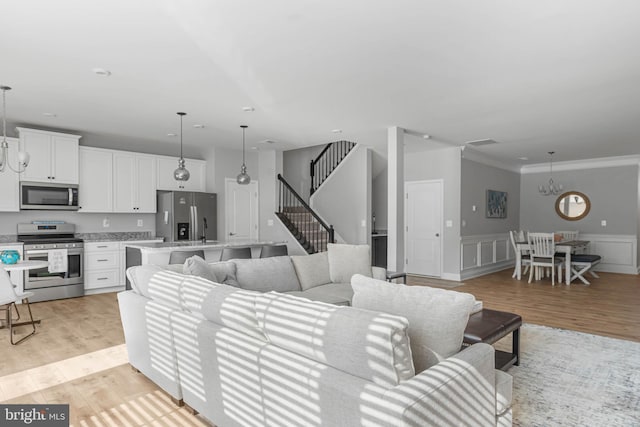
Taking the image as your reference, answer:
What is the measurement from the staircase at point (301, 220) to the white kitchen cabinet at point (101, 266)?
3.16m

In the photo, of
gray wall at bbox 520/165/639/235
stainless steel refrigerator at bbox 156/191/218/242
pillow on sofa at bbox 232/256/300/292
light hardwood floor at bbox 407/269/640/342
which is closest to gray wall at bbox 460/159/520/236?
gray wall at bbox 520/165/639/235

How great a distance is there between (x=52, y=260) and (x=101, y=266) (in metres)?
0.72

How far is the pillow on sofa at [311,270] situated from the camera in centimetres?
421

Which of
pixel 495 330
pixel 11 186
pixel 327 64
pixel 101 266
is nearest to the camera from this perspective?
pixel 495 330

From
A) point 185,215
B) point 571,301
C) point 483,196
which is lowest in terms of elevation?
point 571,301

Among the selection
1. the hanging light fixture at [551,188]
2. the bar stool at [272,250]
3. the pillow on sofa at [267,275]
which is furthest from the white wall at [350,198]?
the hanging light fixture at [551,188]

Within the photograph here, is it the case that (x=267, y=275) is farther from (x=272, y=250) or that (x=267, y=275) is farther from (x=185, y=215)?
(x=185, y=215)

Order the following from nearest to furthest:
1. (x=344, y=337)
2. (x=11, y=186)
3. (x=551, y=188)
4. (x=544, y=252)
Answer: (x=344, y=337) < (x=11, y=186) < (x=544, y=252) < (x=551, y=188)

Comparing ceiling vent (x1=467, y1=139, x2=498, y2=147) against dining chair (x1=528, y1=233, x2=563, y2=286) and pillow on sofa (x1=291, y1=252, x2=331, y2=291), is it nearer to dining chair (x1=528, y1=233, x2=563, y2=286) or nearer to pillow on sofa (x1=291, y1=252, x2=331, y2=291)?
dining chair (x1=528, y1=233, x2=563, y2=286)

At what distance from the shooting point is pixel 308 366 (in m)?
1.63

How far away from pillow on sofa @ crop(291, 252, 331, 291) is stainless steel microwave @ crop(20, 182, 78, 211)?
406 cm

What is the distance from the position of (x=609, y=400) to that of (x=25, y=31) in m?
4.94

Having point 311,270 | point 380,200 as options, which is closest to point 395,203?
point 311,270

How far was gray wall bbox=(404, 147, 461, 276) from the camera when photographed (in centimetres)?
764
